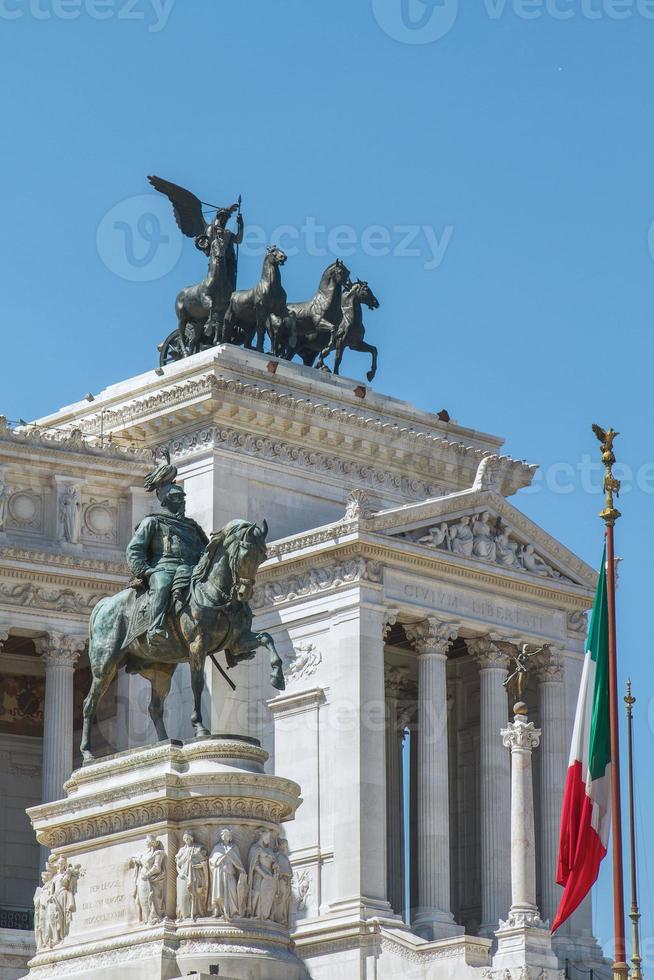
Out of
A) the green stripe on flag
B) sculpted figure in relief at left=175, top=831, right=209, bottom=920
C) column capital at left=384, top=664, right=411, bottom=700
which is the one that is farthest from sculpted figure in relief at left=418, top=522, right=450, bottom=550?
sculpted figure in relief at left=175, top=831, right=209, bottom=920

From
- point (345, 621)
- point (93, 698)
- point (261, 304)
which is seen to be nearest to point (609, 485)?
point (93, 698)

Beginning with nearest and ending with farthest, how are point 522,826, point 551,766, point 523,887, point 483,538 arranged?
point 523,887 < point 522,826 < point 483,538 < point 551,766

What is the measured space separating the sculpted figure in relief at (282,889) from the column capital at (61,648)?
21.2 m

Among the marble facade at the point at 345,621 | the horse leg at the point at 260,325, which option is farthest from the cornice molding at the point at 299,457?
the horse leg at the point at 260,325

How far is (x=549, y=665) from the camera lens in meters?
65.7

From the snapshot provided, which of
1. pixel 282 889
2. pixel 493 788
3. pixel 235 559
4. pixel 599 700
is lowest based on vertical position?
pixel 282 889

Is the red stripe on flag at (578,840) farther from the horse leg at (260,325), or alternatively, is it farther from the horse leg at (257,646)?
the horse leg at (260,325)

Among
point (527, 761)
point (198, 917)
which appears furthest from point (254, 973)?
point (527, 761)

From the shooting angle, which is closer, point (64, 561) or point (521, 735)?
point (521, 735)

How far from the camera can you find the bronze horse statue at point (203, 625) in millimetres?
44375

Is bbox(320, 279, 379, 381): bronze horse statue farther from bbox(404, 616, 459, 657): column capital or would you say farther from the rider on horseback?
the rider on horseback

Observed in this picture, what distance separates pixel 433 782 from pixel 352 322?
528 inches

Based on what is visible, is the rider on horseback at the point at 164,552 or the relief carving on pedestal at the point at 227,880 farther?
the rider on horseback at the point at 164,552

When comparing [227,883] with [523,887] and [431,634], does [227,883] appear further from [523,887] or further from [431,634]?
[431,634]
